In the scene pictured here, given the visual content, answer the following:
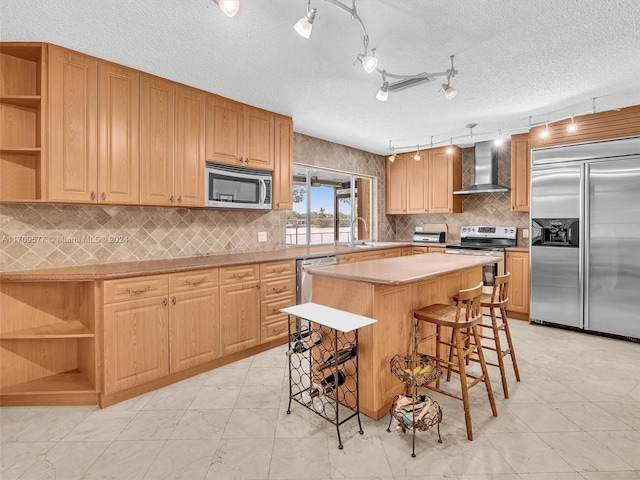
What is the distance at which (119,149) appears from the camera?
2686mm

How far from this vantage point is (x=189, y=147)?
310 centimetres

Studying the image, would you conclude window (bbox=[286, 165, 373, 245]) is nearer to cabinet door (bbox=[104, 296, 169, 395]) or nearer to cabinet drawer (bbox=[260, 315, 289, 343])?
cabinet drawer (bbox=[260, 315, 289, 343])

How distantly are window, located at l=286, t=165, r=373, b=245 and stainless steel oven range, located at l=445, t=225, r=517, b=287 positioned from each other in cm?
157

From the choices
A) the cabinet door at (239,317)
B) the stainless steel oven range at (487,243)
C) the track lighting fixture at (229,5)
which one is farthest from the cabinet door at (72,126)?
the stainless steel oven range at (487,243)

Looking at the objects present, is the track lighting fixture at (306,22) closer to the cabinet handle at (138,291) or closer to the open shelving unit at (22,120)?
the open shelving unit at (22,120)

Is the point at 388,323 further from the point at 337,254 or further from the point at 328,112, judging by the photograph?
the point at 328,112

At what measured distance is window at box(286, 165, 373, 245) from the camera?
4824 mm

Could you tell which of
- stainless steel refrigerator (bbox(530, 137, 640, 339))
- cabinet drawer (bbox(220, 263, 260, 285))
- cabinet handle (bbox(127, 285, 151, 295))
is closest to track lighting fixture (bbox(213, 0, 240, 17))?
cabinet handle (bbox(127, 285, 151, 295))

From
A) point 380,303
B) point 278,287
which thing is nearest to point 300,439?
Answer: point 380,303

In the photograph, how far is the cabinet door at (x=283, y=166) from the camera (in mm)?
3848

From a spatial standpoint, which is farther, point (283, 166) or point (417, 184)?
point (417, 184)

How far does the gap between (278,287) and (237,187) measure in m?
1.06

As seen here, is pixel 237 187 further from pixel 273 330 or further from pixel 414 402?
pixel 414 402

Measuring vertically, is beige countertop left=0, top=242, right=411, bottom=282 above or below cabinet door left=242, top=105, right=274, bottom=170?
below
